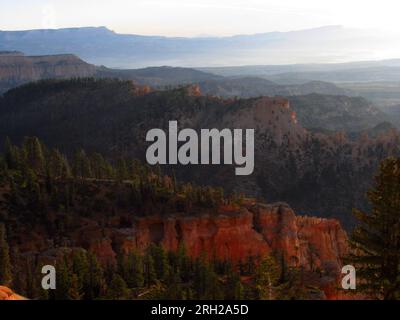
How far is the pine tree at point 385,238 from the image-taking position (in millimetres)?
17906

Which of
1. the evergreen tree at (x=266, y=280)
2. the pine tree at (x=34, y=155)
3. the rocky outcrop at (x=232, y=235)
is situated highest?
the pine tree at (x=34, y=155)

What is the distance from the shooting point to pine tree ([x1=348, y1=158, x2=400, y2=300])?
17.9 metres

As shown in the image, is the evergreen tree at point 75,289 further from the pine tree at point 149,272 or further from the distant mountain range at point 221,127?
the distant mountain range at point 221,127

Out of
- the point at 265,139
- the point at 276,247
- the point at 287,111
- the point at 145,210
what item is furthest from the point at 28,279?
the point at 287,111

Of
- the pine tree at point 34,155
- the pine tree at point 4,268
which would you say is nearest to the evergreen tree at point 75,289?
the pine tree at point 4,268

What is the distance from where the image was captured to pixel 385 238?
18.2 m

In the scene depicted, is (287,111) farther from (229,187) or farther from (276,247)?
(276,247)

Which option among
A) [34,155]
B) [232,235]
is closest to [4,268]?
[232,235]

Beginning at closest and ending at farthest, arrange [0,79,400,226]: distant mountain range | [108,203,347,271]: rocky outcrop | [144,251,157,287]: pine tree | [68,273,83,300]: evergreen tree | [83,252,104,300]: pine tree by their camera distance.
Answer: [68,273,83,300]: evergreen tree
[83,252,104,300]: pine tree
[144,251,157,287]: pine tree
[108,203,347,271]: rocky outcrop
[0,79,400,226]: distant mountain range

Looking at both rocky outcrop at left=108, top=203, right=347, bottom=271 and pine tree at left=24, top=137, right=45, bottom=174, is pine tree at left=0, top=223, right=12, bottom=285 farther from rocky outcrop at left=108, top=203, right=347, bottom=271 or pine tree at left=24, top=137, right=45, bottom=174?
pine tree at left=24, top=137, right=45, bottom=174

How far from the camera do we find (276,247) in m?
51.3

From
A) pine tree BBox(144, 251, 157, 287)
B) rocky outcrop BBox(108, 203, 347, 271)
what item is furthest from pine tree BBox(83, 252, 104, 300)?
rocky outcrop BBox(108, 203, 347, 271)

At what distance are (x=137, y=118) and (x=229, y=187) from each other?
3835 cm

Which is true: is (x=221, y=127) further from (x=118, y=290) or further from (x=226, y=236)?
(x=118, y=290)
